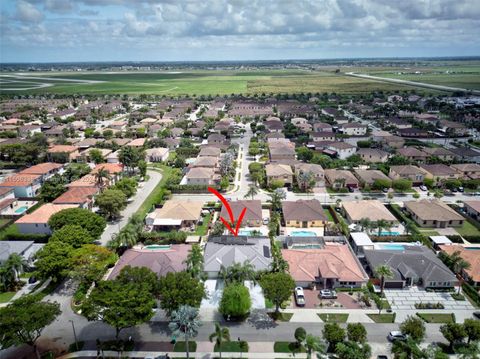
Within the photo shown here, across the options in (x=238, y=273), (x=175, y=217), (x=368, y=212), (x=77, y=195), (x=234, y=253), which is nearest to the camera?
(x=238, y=273)

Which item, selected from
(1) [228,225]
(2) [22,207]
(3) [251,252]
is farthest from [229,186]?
(2) [22,207]

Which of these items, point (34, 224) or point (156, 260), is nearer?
point (156, 260)

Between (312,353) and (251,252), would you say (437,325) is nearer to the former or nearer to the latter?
(312,353)

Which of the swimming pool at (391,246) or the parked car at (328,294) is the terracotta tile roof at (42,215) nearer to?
the parked car at (328,294)

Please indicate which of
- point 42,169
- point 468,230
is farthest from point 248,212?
point 42,169

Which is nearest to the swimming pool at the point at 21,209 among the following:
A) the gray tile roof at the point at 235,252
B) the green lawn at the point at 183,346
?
the gray tile roof at the point at 235,252

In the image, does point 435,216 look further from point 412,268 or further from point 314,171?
point 314,171
